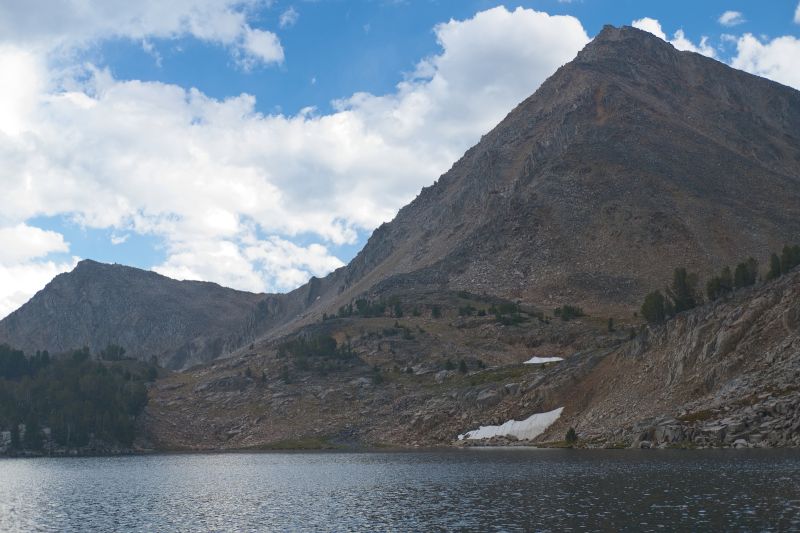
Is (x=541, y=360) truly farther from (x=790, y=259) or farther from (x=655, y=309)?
(x=790, y=259)

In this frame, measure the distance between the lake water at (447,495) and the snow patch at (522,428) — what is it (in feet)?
75.9

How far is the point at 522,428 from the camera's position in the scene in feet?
462

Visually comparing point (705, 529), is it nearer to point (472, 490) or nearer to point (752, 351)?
point (472, 490)

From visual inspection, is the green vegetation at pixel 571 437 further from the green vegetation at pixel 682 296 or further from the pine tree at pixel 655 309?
the green vegetation at pixel 682 296

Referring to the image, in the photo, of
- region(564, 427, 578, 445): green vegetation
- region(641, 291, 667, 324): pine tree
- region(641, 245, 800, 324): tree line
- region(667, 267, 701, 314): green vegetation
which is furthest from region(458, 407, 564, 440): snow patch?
region(667, 267, 701, 314): green vegetation

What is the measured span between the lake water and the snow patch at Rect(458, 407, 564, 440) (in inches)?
911

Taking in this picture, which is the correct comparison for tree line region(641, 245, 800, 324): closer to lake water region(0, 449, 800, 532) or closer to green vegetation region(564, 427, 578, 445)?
green vegetation region(564, 427, 578, 445)

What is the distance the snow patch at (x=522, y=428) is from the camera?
137m

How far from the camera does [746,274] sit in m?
147

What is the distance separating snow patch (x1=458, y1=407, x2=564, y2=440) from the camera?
13748 centimetres

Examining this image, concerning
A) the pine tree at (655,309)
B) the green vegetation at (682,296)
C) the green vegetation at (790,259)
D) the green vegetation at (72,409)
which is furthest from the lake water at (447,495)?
the green vegetation at (72,409)

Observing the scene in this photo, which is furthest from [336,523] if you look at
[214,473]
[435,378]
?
[435,378]

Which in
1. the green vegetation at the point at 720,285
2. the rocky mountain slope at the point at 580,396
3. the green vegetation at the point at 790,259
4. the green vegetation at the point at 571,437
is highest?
the green vegetation at the point at 790,259

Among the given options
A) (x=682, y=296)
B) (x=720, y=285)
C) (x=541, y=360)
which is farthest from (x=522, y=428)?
(x=720, y=285)
